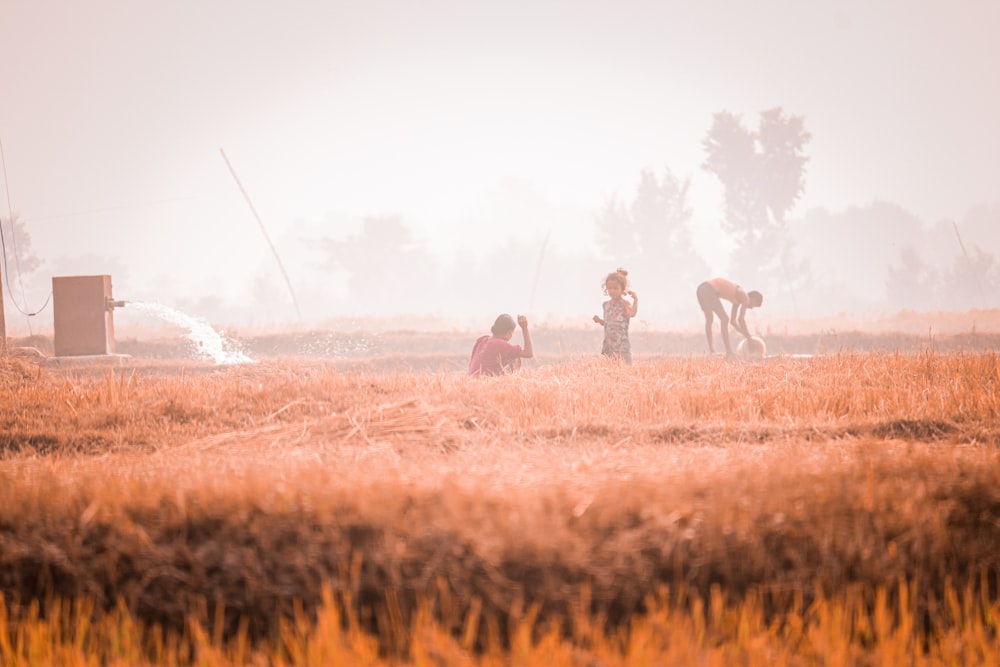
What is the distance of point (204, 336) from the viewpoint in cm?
1487

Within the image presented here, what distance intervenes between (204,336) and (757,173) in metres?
36.4

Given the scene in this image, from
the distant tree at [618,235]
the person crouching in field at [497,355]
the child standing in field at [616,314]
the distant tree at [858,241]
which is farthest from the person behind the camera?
the distant tree at [858,241]

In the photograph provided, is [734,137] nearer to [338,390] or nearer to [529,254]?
[529,254]

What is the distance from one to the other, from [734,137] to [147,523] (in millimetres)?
46131

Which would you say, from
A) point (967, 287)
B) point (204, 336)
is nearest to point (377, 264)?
point (967, 287)

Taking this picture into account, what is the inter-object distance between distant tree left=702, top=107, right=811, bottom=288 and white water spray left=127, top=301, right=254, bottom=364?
1273 inches

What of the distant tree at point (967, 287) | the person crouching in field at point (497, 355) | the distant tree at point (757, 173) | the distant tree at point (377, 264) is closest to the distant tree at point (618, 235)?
the distant tree at point (757, 173)

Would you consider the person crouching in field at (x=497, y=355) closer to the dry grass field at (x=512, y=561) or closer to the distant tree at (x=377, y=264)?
the dry grass field at (x=512, y=561)

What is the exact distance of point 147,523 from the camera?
2861 mm

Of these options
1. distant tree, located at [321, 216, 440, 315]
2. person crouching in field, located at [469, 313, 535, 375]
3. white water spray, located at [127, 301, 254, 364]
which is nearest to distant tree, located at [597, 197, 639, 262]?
distant tree, located at [321, 216, 440, 315]

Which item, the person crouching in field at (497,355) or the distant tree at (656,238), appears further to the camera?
the distant tree at (656,238)

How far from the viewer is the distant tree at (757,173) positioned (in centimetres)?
4428

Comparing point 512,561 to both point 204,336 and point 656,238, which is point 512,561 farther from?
point 656,238

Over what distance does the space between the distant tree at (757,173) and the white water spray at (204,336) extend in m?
32.3
